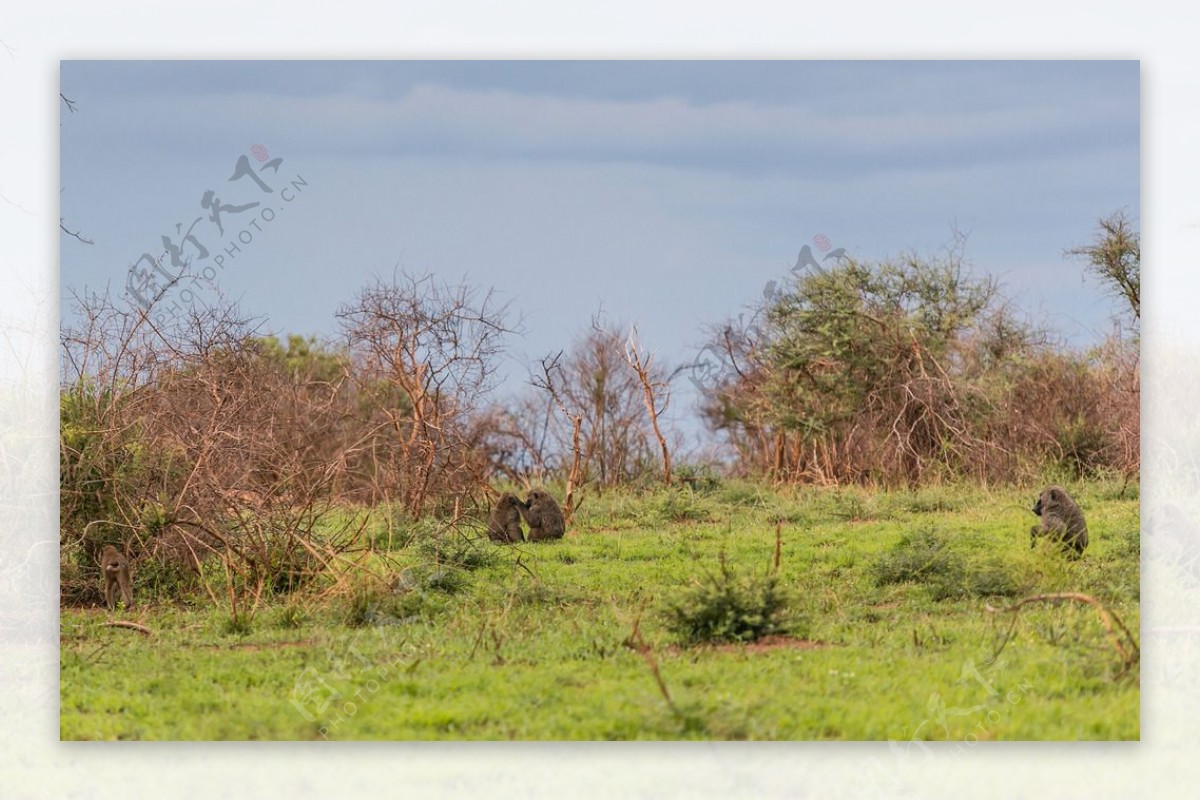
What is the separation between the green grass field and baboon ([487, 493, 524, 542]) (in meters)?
0.90

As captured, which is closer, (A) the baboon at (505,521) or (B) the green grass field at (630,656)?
(B) the green grass field at (630,656)

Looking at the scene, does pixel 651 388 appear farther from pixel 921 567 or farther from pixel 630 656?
pixel 630 656

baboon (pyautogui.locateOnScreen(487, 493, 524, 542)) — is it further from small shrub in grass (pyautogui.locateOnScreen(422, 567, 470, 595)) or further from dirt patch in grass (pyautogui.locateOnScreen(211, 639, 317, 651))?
dirt patch in grass (pyautogui.locateOnScreen(211, 639, 317, 651))

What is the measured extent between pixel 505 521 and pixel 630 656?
13.4 ft

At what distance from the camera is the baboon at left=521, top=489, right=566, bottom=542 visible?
11383mm

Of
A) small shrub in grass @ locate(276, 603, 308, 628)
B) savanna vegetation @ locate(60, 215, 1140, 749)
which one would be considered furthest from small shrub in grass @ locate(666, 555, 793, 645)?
small shrub in grass @ locate(276, 603, 308, 628)

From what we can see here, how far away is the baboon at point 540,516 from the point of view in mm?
11383

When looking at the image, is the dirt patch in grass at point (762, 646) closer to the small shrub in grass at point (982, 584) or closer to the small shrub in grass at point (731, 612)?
the small shrub in grass at point (731, 612)

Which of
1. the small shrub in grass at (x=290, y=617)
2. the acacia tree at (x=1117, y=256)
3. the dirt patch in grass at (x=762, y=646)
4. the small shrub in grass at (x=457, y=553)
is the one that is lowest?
the dirt patch in grass at (x=762, y=646)

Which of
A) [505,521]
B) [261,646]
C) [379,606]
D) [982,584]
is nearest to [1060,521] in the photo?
[982,584]

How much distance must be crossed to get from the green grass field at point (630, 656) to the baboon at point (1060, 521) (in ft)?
0.58

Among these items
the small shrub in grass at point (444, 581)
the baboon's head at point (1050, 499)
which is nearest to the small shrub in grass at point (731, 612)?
the small shrub in grass at point (444, 581)

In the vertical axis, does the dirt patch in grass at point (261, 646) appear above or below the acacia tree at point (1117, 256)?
below

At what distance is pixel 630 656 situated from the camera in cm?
732
